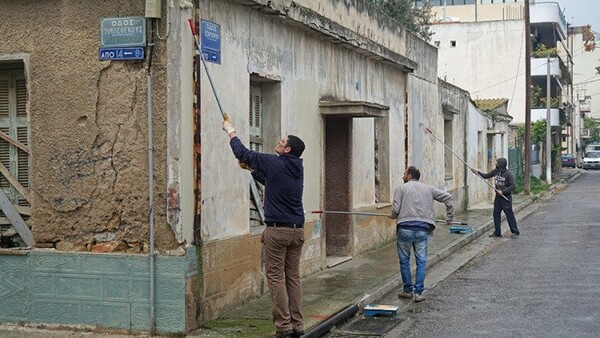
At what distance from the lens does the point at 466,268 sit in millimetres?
13500

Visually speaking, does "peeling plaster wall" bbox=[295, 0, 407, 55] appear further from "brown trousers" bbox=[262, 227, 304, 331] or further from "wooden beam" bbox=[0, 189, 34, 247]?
"wooden beam" bbox=[0, 189, 34, 247]

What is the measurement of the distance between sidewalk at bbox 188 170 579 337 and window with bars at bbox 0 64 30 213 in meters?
2.54

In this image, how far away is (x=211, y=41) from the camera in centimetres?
870

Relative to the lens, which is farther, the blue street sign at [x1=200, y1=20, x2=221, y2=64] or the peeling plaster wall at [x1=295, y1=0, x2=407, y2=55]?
the peeling plaster wall at [x1=295, y1=0, x2=407, y2=55]

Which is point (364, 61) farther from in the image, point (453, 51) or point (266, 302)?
point (453, 51)

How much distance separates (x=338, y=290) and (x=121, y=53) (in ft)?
14.5

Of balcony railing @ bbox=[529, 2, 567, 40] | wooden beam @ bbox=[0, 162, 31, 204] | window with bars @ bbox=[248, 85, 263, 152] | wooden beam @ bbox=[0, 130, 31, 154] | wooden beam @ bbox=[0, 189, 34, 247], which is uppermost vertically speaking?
balcony railing @ bbox=[529, 2, 567, 40]

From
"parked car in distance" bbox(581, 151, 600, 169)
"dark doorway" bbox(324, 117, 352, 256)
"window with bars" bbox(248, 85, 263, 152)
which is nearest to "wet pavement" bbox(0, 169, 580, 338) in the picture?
"dark doorway" bbox(324, 117, 352, 256)

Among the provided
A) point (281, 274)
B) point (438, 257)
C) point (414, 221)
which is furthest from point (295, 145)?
point (438, 257)

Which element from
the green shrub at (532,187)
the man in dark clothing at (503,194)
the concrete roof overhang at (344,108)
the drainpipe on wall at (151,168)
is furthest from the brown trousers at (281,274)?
the green shrub at (532,187)

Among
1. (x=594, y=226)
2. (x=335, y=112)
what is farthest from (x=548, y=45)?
(x=335, y=112)

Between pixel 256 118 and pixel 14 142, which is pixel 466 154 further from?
pixel 14 142

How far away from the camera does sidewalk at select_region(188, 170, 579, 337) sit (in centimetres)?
842

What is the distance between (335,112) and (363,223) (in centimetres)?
285
